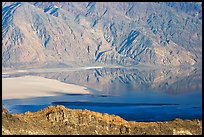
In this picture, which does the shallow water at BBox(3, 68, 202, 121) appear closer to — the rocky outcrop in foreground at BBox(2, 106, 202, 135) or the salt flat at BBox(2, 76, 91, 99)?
the salt flat at BBox(2, 76, 91, 99)

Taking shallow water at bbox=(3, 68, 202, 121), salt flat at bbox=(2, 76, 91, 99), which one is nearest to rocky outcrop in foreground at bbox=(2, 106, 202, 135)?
shallow water at bbox=(3, 68, 202, 121)

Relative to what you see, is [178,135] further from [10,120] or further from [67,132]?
[10,120]

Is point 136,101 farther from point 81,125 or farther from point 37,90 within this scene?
point 81,125

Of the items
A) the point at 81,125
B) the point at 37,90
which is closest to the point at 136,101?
the point at 37,90

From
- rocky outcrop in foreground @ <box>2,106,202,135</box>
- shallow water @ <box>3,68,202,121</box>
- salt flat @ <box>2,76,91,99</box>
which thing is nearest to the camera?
rocky outcrop in foreground @ <box>2,106,202,135</box>

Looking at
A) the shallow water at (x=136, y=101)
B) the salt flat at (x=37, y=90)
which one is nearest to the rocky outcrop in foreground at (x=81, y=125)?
the shallow water at (x=136, y=101)

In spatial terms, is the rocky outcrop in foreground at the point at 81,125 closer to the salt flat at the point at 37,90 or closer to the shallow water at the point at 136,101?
the shallow water at the point at 136,101

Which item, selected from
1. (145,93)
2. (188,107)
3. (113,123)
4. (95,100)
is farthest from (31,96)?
(113,123)

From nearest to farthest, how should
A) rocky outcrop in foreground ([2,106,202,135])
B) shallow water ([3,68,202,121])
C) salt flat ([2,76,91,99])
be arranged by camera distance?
rocky outcrop in foreground ([2,106,202,135]) < shallow water ([3,68,202,121]) < salt flat ([2,76,91,99])
